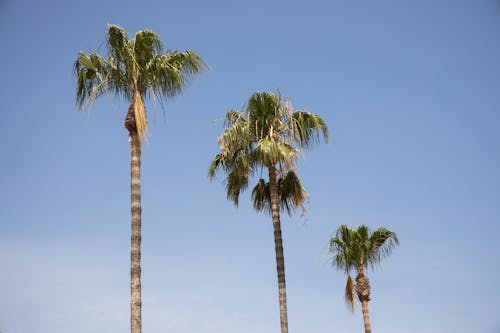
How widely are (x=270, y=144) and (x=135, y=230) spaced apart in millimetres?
7859

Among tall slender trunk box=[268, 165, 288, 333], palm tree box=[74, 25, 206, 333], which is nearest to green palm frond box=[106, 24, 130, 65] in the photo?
palm tree box=[74, 25, 206, 333]

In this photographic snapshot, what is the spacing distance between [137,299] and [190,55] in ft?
27.8

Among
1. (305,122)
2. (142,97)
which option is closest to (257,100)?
(305,122)

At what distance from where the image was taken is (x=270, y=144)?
2417cm

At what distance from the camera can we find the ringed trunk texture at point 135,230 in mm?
16984

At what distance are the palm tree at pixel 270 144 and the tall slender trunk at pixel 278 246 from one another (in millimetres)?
40

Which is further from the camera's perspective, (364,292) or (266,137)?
(364,292)

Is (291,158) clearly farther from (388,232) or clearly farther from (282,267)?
(388,232)

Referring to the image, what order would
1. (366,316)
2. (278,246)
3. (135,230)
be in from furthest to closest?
(366,316) < (278,246) < (135,230)

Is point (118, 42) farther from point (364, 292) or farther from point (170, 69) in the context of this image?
point (364, 292)

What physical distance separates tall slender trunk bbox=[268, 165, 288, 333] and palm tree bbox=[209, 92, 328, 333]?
40 mm

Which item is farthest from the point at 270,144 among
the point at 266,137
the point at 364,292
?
the point at 364,292

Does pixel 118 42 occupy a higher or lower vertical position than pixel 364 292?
higher

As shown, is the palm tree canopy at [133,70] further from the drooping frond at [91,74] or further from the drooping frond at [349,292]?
the drooping frond at [349,292]
